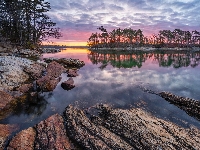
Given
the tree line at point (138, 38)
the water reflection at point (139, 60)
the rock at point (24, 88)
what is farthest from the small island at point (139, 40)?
the rock at point (24, 88)

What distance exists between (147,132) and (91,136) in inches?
108

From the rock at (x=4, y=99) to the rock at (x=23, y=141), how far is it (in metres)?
4.64

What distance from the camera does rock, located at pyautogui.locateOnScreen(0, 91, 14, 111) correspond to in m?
11.9

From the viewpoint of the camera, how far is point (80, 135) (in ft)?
26.5

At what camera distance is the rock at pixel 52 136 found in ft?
24.2

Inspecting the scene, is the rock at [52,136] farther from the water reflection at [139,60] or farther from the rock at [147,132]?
the water reflection at [139,60]

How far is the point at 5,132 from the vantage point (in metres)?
8.70

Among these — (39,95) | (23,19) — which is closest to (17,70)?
(39,95)

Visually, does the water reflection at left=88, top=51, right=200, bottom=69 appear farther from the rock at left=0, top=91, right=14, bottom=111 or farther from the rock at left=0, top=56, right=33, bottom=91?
the rock at left=0, top=91, right=14, bottom=111

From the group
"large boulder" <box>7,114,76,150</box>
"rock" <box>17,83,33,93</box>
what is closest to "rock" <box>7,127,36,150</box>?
"large boulder" <box>7,114,76,150</box>

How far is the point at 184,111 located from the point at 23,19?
1849 inches

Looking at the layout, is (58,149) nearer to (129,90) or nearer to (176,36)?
(129,90)

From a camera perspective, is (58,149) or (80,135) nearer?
(58,149)

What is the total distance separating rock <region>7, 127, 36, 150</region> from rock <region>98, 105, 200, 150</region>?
3639 mm
